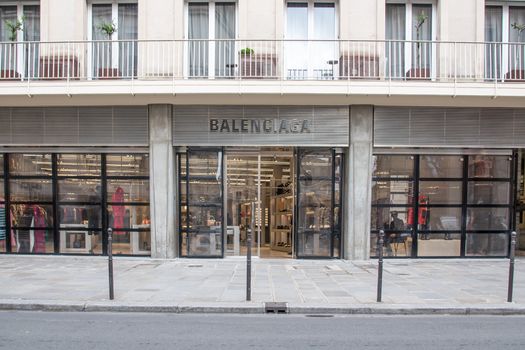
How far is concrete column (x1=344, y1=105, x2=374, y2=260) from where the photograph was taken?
13.7 meters

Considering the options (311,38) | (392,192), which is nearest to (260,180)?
(392,192)

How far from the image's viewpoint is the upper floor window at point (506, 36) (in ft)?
46.5

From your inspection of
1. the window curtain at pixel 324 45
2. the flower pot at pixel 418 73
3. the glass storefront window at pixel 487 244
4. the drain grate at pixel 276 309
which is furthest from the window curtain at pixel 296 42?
the drain grate at pixel 276 309

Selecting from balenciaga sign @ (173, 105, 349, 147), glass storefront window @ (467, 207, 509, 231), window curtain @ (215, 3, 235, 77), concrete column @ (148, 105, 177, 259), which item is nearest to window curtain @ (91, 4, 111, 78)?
concrete column @ (148, 105, 177, 259)

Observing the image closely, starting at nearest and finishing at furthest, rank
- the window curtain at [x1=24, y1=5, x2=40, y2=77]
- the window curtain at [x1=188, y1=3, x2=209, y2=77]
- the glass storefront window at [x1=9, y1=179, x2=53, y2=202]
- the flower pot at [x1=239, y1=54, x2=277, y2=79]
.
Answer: the flower pot at [x1=239, y1=54, x2=277, y2=79]
the window curtain at [x1=188, y1=3, x2=209, y2=77]
the glass storefront window at [x1=9, y1=179, x2=53, y2=202]
the window curtain at [x1=24, y1=5, x2=40, y2=77]

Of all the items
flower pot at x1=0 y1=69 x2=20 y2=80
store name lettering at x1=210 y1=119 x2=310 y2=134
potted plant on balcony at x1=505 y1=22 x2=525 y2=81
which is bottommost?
store name lettering at x1=210 y1=119 x2=310 y2=134

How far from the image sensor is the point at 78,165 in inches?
566

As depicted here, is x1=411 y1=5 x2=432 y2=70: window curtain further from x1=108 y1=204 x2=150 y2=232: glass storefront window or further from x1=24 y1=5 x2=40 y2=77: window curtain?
x1=24 y1=5 x2=40 y2=77: window curtain

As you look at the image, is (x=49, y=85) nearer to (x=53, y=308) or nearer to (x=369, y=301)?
(x=53, y=308)

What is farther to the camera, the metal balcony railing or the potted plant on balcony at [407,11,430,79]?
the potted plant on balcony at [407,11,430,79]

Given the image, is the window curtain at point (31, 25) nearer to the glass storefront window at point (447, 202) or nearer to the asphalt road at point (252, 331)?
the asphalt road at point (252, 331)

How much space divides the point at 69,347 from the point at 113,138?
8.46 meters

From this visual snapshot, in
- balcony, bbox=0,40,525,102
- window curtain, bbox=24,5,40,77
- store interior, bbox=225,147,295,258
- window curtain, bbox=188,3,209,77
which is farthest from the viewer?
window curtain, bbox=24,5,40,77

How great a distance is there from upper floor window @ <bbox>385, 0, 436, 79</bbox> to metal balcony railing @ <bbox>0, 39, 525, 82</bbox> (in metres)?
0.03
